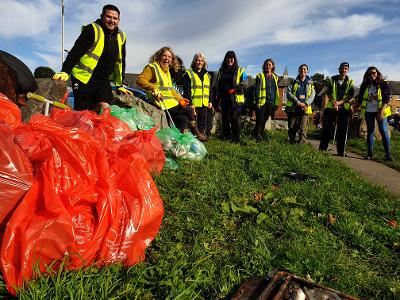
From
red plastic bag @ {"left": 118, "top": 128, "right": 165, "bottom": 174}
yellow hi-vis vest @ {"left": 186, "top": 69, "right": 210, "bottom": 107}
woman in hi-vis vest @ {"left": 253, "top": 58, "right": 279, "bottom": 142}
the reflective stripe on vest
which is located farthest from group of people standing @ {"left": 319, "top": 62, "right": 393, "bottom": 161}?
red plastic bag @ {"left": 118, "top": 128, "right": 165, "bottom": 174}

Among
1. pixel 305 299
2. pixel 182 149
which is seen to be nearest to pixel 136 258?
pixel 305 299

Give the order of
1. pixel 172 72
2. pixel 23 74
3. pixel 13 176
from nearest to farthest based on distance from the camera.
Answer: pixel 13 176 → pixel 23 74 → pixel 172 72

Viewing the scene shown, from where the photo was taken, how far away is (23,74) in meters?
2.87

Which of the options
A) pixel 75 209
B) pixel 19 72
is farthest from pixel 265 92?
pixel 75 209

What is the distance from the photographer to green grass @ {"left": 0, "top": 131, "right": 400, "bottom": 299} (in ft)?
5.78

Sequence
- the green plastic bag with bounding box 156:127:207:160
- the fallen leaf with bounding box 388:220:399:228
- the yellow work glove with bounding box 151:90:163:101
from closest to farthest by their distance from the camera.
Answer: the fallen leaf with bounding box 388:220:399:228
the green plastic bag with bounding box 156:127:207:160
the yellow work glove with bounding box 151:90:163:101

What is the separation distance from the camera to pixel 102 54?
13.3ft

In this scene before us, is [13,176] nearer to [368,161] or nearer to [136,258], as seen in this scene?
[136,258]

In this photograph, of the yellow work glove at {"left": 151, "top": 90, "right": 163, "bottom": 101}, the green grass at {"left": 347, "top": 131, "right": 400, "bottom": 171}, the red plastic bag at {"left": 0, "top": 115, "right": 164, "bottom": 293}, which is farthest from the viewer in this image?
the green grass at {"left": 347, "top": 131, "right": 400, "bottom": 171}

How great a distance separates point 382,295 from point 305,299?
59cm

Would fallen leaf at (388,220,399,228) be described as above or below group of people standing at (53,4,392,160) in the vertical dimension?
below

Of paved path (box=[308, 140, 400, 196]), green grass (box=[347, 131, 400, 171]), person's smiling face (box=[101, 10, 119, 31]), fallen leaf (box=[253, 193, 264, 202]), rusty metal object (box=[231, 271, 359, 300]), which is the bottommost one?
green grass (box=[347, 131, 400, 171])

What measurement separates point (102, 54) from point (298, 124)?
4.94m

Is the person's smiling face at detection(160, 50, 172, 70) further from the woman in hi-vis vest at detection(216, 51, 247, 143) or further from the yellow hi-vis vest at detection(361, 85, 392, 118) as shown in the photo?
the yellow hi-vis vest at detection(361, 85, 392, 118)
